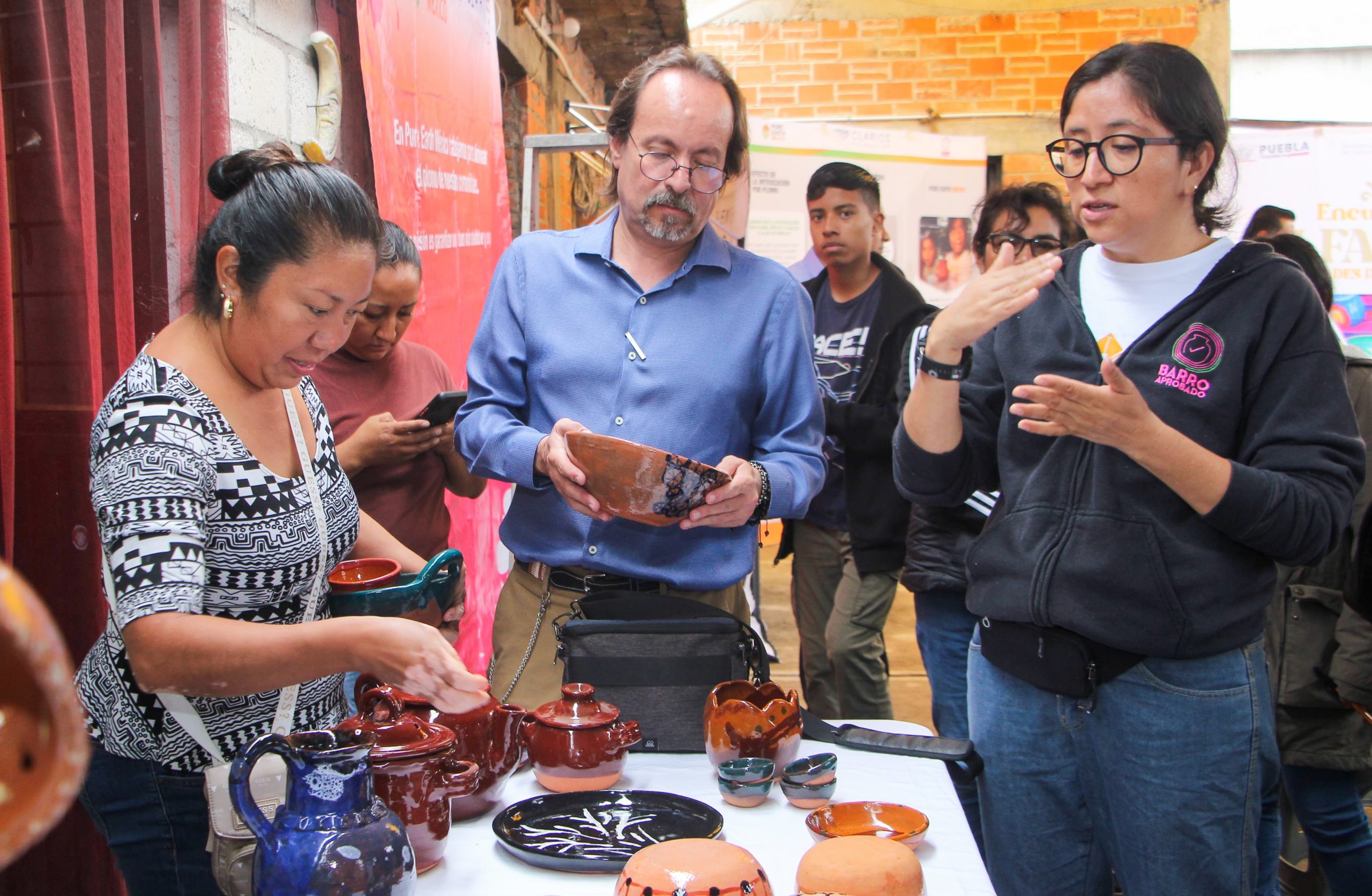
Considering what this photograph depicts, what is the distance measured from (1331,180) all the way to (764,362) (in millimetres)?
5677

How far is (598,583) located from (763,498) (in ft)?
0.98

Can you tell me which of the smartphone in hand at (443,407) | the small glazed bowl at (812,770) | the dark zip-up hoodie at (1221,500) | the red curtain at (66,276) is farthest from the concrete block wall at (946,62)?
the small glazed bowl at (812,770)

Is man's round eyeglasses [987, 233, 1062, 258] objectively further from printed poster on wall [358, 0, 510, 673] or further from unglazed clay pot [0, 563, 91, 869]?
unglazed clay pot [0, 563, 91, 869]

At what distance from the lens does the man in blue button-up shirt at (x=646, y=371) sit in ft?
5.43

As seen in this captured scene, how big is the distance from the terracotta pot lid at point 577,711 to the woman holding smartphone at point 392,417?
79 centimetres

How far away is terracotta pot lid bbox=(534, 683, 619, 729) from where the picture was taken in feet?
4.20

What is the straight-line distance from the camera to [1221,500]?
127cm

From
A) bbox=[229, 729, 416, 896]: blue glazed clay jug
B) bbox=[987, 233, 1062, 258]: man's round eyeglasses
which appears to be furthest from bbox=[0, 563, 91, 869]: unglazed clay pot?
bbox=[987, 233, 1062, 258]: man's round eyeglasses

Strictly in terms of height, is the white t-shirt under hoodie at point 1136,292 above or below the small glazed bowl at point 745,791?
above

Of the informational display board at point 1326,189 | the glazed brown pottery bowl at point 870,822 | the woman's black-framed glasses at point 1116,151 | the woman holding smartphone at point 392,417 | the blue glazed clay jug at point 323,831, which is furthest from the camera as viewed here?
the informational display board at point 1326,189

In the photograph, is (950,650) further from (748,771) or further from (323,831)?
(323,831)

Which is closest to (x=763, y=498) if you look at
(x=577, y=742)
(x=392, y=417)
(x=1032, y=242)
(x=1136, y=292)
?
(x=577, y=742)

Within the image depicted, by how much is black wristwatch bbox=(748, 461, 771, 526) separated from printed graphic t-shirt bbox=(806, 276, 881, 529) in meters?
Result: 1.37

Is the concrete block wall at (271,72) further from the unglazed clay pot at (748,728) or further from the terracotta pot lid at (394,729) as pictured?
the unglazed clay pot at (748,728)
